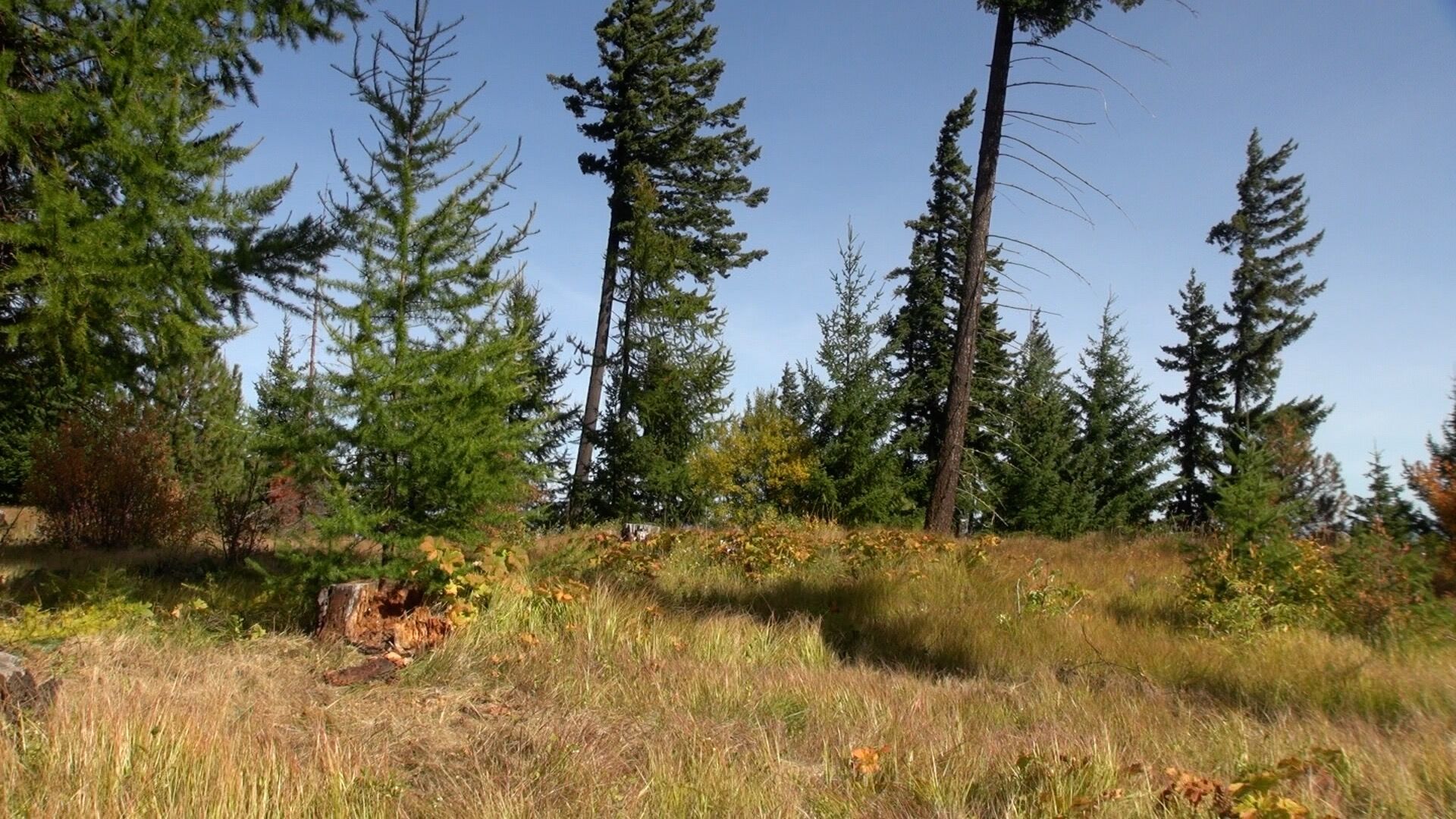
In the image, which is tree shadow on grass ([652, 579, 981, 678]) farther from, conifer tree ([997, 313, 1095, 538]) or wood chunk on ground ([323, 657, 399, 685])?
conifer tree ([997, 313, 1095, 538])

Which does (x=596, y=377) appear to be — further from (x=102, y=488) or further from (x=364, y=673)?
(x=364, y=673)

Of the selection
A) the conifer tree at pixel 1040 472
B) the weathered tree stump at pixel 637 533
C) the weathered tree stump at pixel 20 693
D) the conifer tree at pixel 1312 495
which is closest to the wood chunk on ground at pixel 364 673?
the weathered tree stump at pixel 20 693

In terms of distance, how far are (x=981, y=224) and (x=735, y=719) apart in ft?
32.8

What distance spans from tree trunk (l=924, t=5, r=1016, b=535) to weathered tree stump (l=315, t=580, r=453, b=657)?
8.12m

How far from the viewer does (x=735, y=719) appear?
478 cm

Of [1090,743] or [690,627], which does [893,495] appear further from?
[1090,743]

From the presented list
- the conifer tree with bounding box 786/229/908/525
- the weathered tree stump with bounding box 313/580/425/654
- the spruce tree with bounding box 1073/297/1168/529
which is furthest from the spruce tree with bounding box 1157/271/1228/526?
the weathered tree stump with bounding box 313/580/425/654

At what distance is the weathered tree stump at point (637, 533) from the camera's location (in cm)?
1185

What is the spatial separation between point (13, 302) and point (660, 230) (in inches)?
721

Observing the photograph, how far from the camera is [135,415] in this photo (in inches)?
614

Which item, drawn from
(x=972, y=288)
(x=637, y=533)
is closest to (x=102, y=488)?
(x=637, y=533)

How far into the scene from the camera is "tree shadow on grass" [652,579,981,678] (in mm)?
6809

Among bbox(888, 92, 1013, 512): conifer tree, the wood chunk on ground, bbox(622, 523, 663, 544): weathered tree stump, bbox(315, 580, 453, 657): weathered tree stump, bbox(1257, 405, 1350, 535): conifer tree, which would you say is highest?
bbox(888, 92, 1013, 512): conifer tree

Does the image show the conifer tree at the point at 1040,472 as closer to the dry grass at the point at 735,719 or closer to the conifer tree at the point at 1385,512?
the conifer tree at the point at 1385,512
